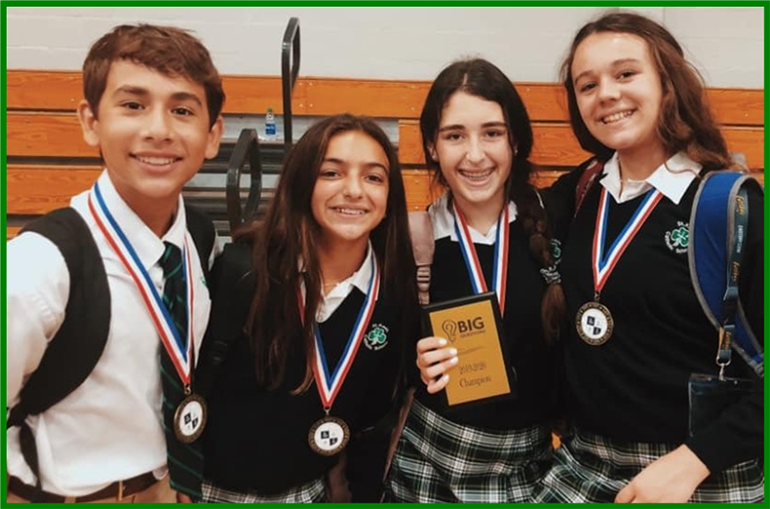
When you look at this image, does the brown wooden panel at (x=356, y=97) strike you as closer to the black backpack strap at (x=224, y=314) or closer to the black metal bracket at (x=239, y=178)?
the black metal bracket at (x=239, y=178)

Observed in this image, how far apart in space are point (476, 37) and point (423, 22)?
445 millimetres

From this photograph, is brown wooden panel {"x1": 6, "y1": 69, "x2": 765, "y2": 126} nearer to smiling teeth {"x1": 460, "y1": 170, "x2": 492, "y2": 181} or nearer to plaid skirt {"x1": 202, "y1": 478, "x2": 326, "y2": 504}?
smiling teeth {"x1": 460, "y1": 170, "x2": 492, "y2": 181}

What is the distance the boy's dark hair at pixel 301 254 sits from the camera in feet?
5.34

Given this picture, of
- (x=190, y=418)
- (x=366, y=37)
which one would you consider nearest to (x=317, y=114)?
(x=366, y=37)

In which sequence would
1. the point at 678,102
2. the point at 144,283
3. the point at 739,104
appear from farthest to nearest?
the point at 739,104 → the point at 678,102 → the point at 144,283

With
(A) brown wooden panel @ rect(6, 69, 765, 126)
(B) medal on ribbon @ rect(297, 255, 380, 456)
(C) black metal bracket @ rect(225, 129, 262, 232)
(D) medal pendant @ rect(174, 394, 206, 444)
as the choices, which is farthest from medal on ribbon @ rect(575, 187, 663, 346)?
(A) brown wooden panel @ rect(6, 69, 765, 126)

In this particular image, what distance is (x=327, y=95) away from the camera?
199 inches

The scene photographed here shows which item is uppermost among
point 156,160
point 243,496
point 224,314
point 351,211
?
point 156,160

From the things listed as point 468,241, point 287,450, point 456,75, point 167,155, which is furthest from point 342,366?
point 456,75

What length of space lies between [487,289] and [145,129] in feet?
3.05

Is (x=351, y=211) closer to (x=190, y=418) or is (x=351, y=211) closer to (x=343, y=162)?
(x=343, y=162)

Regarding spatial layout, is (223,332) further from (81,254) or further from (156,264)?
(81,254)

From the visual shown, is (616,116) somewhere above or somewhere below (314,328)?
above

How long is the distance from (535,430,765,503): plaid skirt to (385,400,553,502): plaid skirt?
0.21ft
